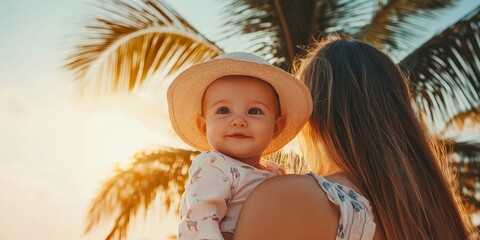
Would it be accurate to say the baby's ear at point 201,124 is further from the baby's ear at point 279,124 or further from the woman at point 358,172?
the woman at point 358,172

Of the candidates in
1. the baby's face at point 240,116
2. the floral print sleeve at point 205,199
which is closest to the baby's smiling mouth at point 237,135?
the baby's face at point 240,116

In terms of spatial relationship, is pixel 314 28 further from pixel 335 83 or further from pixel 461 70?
pixel 335 83

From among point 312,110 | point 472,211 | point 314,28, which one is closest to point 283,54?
point 314,28

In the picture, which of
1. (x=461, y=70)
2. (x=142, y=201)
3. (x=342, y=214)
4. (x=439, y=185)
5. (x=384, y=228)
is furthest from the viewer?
(x=142, y=201)

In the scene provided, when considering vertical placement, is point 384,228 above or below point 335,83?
below

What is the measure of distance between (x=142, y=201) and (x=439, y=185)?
6.19 m

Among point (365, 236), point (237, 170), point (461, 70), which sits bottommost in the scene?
point (365, 236)

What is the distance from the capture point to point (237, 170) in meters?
2.22

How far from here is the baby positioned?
211cm

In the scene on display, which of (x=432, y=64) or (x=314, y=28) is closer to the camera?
(x=432, y=64)

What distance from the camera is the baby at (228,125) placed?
6.91ft

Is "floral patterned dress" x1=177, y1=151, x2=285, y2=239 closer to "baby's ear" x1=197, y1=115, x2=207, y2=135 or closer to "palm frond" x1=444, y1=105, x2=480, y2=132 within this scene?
"baby's ear" x1=197, y1=115, x2=207, y2=135

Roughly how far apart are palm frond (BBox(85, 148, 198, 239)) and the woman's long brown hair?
5676 millimetres

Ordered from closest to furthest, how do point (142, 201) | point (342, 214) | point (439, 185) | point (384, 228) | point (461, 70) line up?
point (342, 214)
point (384, 228)
point (439, 185)
point (461, 70)
point (142, 201)
